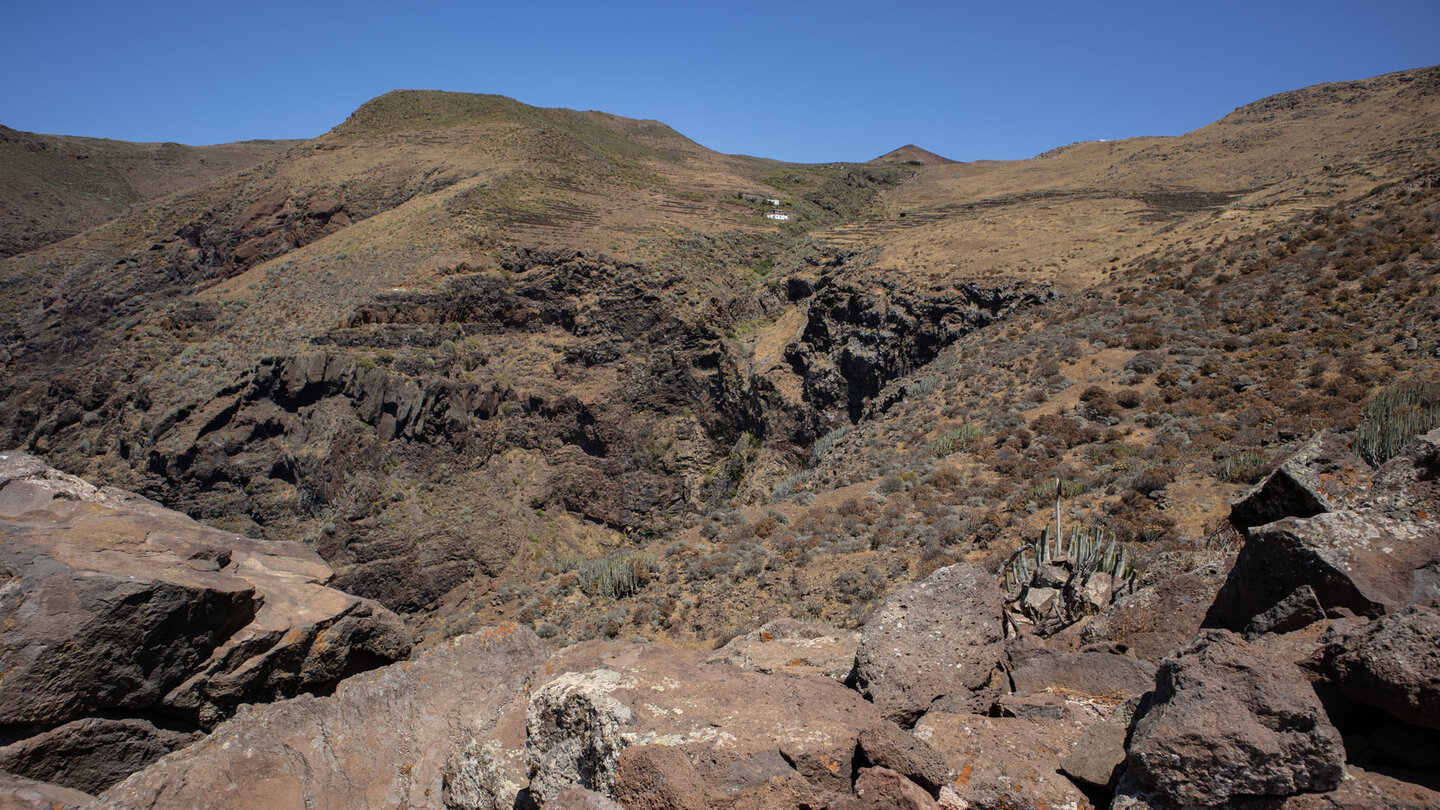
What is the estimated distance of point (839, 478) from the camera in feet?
61.3

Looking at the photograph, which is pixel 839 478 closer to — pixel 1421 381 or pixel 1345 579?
pixel 1421 381

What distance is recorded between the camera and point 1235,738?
2.99m

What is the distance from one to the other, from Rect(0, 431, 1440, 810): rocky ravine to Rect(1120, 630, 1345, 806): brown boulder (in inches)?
0.4

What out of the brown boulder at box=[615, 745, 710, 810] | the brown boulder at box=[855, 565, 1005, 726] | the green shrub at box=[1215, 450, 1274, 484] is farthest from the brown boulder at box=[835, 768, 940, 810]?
the green shrub at box=[1215, 450, 1274, 484]

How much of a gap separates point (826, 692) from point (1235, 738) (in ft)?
8.24

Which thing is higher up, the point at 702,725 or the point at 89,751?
the point at 702,725

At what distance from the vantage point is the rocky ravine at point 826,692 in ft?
10.2

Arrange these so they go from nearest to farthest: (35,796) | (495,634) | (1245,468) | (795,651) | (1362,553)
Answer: (1362,553)
(35,796)
(795,651)
(495,634)
(1245,468)

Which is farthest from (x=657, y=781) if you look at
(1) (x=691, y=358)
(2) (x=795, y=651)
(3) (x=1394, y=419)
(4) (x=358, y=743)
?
(1) (x=691, y=358)

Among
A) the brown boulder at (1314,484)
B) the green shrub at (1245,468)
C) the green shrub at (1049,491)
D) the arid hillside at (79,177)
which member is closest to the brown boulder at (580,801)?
the brown boulder at (1314,484)

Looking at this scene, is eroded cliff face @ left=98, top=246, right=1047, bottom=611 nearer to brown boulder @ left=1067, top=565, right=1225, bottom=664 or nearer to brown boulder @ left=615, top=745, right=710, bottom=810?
brown boulder @ left=615, top=745, right=710, bottom=810

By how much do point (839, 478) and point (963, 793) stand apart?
1513 centimetres

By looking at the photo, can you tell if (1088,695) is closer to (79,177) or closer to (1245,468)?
(1245,468)

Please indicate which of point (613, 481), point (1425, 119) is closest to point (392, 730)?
point (613, 481)
